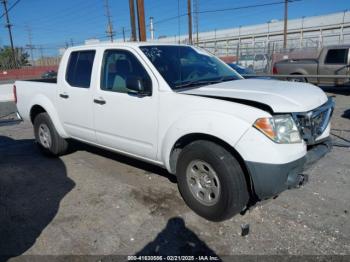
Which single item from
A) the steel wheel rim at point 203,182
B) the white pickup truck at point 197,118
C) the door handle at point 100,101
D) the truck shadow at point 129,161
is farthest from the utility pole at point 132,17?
the steel wheel rim at point 203,182

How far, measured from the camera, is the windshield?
12.2 ft

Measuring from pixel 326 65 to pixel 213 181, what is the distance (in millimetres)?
11353

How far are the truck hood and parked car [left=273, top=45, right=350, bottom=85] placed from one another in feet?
28.9

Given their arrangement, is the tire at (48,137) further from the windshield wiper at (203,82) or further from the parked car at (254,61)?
the parked car at (254,61)

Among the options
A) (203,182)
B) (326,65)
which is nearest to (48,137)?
(203,182)

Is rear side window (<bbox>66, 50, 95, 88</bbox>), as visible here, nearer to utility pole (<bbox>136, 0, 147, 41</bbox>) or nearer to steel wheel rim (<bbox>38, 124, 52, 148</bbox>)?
steel wheel rim (<bbox>38, 124, 52, 148</bbox>)

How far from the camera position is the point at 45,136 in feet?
18.0

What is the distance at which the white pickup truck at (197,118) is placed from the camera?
2814mm

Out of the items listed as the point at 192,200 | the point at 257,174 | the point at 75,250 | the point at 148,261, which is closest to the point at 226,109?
the point at 257,174

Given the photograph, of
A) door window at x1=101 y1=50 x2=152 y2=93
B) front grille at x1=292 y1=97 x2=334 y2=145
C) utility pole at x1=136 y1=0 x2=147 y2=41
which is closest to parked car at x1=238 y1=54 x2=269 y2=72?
utility pole at x1=136 y1=0 x2=147 y2=41

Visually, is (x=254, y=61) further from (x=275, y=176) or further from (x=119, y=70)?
(x=275, y=176)

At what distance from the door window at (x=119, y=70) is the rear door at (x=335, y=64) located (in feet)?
34.8

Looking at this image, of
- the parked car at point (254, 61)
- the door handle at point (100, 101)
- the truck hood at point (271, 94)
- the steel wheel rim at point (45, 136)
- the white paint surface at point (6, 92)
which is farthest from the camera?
the parked car at point (254, 61)

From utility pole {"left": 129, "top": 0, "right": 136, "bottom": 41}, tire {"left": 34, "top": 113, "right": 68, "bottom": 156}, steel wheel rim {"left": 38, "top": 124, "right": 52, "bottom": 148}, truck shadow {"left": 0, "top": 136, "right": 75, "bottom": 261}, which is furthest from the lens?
utility pole {"left": 129, "top": 0, "right": 136, "bottom": 41}
